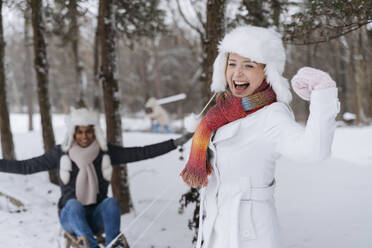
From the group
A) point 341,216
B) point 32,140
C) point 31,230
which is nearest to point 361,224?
point 341,216

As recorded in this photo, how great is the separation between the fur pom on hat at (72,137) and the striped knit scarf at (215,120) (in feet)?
5.64

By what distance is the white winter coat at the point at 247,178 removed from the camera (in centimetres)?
179

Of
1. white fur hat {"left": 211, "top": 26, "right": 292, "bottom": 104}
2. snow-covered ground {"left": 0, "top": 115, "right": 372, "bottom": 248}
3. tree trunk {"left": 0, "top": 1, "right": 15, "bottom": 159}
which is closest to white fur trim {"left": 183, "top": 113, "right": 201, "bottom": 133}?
white fur hat {"left": 211, "top": 26, "right": 292, "bottom": 104}

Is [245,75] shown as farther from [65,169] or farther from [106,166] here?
[65,169]

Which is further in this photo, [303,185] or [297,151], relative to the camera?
[303,185]

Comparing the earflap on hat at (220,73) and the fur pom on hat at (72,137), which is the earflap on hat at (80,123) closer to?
the fur pom on hat at (72,137)

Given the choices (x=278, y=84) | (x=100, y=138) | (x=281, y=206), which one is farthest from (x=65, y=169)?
(x=281, y=206)

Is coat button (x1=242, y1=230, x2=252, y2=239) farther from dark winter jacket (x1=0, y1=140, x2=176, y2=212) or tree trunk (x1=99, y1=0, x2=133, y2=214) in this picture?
tree trunk (x1=99, y1=0, x2=133, y2=214)

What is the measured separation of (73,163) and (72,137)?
0.25 metres

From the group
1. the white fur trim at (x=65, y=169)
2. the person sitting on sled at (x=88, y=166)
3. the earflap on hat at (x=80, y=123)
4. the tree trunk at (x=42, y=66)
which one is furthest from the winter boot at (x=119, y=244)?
the tree trunk at (x=42, y=66)

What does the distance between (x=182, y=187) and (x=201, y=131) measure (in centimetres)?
489

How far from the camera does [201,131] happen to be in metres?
1.98

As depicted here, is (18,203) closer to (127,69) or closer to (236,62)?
(236,62)

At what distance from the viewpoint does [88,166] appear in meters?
3.47
